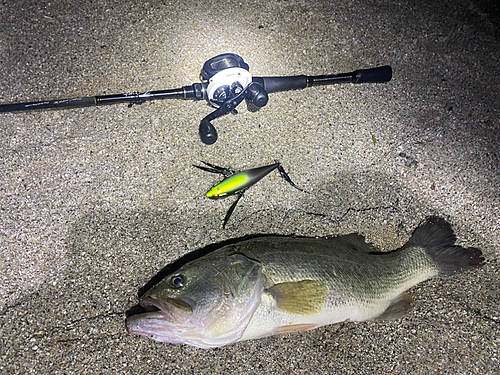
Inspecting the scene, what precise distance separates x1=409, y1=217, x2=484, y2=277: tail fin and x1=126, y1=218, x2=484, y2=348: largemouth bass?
17 millimetres

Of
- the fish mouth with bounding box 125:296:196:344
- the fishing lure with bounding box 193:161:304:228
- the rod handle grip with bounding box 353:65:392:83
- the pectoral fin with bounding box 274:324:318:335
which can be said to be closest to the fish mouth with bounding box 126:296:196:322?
the fish mouth with bounding box 125:296:196:344

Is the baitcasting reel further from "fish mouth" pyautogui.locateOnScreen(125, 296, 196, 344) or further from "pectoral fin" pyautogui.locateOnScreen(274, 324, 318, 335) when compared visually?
"pectoral fin" pyautogui.locateOnScreen(274, 324, 318, 335)

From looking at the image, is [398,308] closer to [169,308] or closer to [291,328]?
[291,328]

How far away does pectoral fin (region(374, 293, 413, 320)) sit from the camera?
2432mm

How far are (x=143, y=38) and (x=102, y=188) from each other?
4.95ft

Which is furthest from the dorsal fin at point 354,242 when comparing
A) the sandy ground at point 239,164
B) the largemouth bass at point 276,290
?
the sandy ground at point 239,164

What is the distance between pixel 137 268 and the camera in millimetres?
2484

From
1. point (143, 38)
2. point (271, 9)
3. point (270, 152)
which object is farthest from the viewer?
point (271, 9)

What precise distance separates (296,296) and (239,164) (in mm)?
1213

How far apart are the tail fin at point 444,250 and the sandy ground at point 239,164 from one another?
0.10 m

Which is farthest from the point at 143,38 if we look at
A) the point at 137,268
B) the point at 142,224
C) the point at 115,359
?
the point at 115,359

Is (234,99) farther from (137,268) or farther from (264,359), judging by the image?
(264,359)

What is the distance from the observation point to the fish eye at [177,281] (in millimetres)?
2045

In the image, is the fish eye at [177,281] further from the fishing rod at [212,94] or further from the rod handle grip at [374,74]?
the rod handle grip at [374,74]
